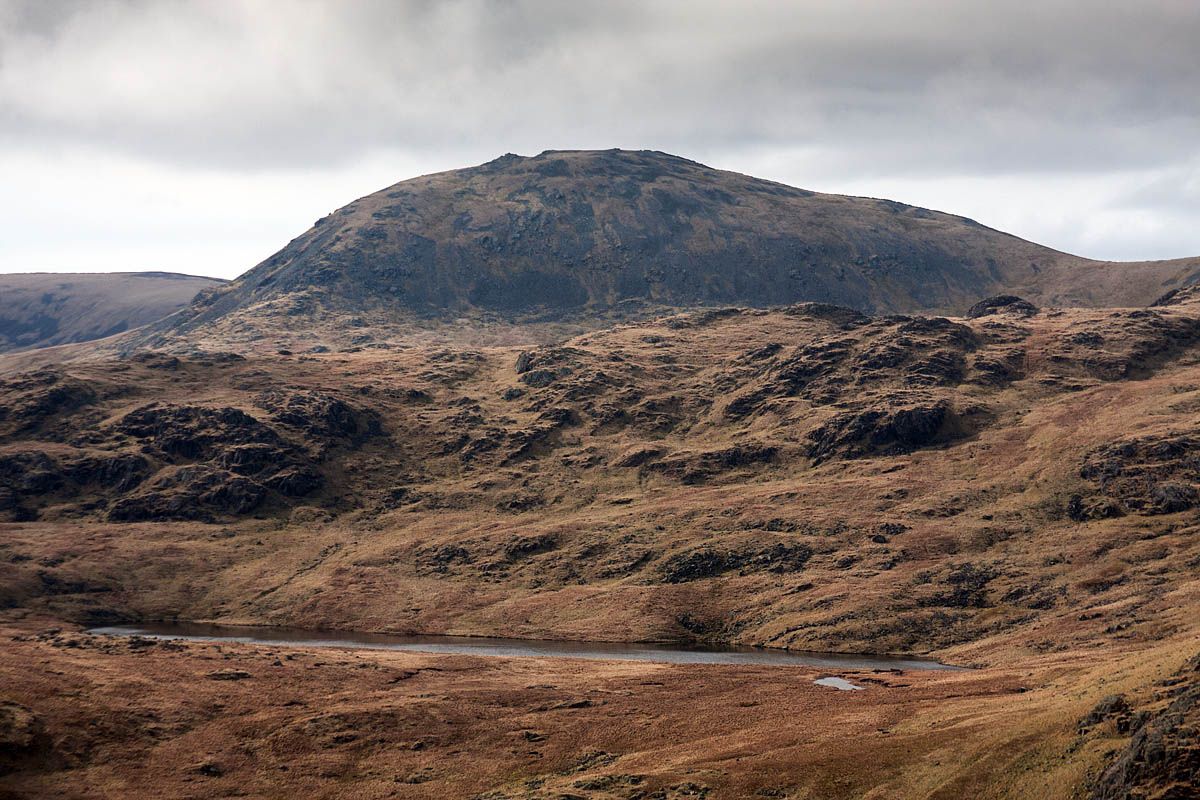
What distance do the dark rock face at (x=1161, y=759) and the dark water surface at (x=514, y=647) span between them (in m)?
84.7

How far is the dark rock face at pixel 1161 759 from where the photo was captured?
5006cm

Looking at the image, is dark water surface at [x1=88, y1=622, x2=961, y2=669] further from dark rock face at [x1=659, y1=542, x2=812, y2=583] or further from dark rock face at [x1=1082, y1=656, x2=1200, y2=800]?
dark rock face at [x1=1082, y1=656, x2=1200, y2=800]

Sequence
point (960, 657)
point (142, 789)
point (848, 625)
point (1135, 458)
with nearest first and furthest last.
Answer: point (142, 789), point (960, 657), point (848, 625), point (1135, 458)

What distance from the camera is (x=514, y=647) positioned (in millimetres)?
164000

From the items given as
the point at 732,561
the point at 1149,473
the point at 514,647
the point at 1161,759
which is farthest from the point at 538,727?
the point at 1149,473

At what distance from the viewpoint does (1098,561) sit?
161875 millimetres

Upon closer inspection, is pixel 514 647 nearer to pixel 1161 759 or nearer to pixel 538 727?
pixel 538 727

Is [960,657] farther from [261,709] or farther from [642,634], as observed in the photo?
[261,709]

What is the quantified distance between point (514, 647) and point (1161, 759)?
12399 centimetres

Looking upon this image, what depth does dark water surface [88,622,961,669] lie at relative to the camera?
481 ft

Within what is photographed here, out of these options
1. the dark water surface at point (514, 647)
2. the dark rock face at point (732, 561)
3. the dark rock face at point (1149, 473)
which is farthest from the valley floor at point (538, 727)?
the dark rock face at point (1149, 473)

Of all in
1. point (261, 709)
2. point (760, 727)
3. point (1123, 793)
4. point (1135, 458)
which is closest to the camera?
point (1123, 793)

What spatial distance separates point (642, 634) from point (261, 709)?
77.7m

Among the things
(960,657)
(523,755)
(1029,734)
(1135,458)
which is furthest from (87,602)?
(1135,458)
